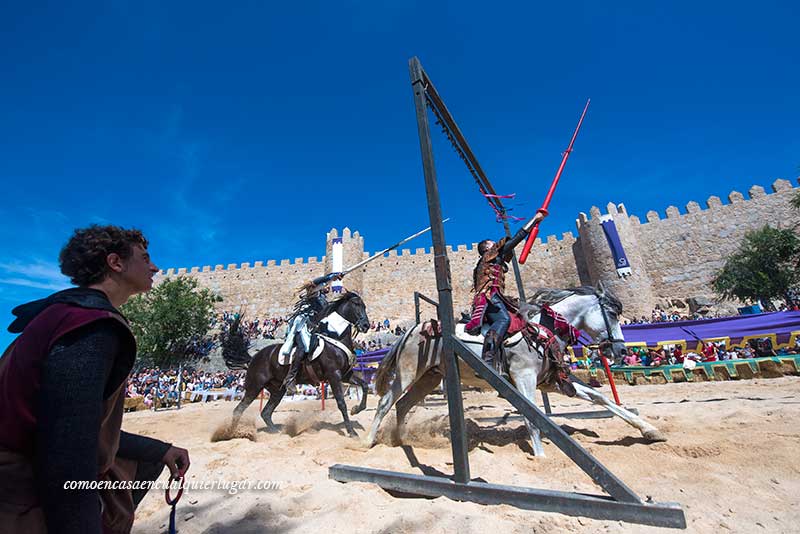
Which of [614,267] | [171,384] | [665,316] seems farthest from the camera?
[614,267]

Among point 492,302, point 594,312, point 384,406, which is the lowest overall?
point 384,406

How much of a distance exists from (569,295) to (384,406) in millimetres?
3036

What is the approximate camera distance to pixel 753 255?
69.3 feet

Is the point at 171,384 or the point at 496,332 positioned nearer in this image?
the point at 496,332

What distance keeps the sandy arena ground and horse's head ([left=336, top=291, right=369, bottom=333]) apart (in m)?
1.93

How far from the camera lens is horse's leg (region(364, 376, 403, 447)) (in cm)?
434

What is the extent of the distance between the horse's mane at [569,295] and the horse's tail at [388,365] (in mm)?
1879

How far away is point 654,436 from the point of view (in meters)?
3.67

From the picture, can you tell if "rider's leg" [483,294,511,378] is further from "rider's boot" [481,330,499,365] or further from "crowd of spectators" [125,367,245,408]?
"crowd of spectators" [125,367,245,408]

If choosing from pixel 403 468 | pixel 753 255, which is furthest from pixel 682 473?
pixel 753 255

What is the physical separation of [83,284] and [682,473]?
3.98 m

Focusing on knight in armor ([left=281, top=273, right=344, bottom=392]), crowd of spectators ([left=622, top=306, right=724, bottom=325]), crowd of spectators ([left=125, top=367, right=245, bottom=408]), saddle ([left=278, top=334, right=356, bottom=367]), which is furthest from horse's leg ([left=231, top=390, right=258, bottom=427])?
crowd of spectators ([left=622, top=306, right=724, bottom=325])

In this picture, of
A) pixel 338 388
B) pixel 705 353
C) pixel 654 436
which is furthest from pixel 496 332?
pixel 705 353

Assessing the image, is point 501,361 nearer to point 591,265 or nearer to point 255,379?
point 255,379
